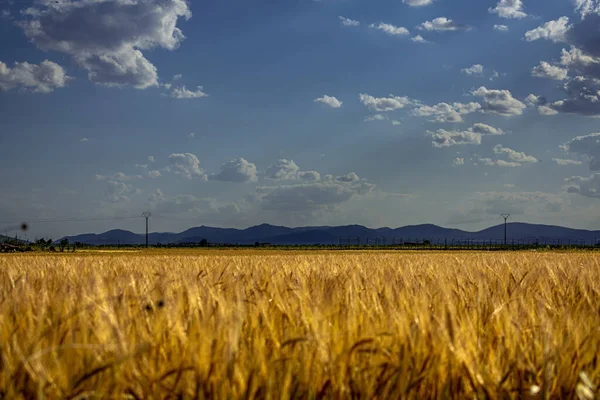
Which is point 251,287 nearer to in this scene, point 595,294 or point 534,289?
point 534,289

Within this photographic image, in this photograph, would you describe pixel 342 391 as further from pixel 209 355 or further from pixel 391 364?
pixel 209 355

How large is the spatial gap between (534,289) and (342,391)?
15.3 ft

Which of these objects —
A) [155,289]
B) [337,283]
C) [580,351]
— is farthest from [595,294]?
[155,289]

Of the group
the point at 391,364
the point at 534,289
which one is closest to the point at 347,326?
the point at 391,364

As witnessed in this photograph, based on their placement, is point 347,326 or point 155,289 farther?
point 155,289

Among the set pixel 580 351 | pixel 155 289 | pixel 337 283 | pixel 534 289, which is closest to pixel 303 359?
pixel 580 351

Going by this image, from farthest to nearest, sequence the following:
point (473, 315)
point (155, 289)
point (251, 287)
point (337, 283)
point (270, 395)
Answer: point (337, 283) → point (251, 287) → point (155, 289) → point (473, 315) → point (270, 395)

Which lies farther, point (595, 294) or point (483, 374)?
point (595, 294)

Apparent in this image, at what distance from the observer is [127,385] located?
2.76m

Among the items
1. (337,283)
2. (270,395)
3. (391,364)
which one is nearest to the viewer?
(270,395)

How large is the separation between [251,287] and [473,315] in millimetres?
2464

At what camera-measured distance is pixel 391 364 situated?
315 centimetres

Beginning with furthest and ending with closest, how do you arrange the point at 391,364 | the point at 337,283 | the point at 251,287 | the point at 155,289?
the point at 337,283 → the point at 251,287 → the point at 155,289 → the point at 391,364

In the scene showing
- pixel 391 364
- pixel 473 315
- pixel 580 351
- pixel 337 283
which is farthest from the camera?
pixel 337 283
